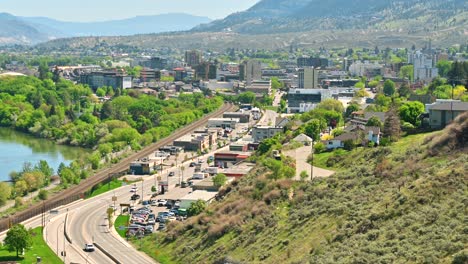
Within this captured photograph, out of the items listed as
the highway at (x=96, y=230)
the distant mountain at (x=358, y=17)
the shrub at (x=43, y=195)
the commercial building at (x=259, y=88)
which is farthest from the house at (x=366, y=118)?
the distant mountain at (x=358, y=17)

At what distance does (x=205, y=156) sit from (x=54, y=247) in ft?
41.2

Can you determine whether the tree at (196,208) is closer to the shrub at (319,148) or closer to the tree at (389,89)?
the shrub at (319,148)

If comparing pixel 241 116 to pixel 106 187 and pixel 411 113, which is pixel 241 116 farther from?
pixel 411 113

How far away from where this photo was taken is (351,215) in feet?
42.7

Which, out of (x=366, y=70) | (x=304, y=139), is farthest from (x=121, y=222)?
(x=366, y=70)

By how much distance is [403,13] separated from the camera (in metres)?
118

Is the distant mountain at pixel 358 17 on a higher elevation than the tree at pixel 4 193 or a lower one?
higher

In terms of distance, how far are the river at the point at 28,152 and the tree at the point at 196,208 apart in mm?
9732

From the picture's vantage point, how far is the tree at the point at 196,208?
693 inches

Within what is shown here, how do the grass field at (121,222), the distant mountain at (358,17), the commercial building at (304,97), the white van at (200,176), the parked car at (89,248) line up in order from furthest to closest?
the distant mountain at (358,17) < the commercial building at (304,97) < the white van at (200,176) < the grass field at (121,222) < the parked car at (89,248)

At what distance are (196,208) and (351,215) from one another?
17.3 ft

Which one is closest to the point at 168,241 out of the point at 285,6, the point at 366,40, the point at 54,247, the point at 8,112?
the point at 54,247

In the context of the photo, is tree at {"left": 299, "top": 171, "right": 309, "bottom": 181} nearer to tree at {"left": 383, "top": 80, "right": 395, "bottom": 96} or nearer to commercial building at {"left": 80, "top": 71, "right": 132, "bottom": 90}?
tree at {"left": 383, "top": 80, "right": 395, "bottom": 96}

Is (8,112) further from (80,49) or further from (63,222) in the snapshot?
(80,49)
